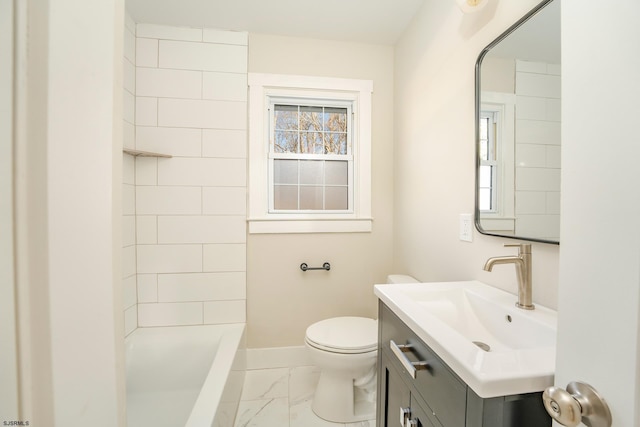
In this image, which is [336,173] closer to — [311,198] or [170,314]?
[311,198]

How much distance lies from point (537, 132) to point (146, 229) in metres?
2.20

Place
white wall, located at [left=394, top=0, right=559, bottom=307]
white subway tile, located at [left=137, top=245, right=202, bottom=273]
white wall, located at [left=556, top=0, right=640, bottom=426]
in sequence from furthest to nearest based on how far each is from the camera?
white subway tile, located at [left=137, top=245, right=202, bottom=273], white wall, located at [left=394, top=0, right=559, bottom=307], white wall, located at [left=556, top=0, right=640, bottom=426]

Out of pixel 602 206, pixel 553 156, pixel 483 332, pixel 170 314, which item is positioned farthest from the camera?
pixel 170 314

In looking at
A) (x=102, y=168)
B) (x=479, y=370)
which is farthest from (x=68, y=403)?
(x=479, y=370)

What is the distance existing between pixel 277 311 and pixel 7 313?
1807mm

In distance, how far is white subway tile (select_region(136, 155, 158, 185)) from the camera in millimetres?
1804

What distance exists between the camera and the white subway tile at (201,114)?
182cm

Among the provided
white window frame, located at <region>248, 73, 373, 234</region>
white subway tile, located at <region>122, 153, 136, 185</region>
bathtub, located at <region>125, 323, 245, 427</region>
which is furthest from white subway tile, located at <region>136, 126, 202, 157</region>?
bathtub, located at <region>125, 323, 245, 427</region>

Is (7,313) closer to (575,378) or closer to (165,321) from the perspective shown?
(575,378)

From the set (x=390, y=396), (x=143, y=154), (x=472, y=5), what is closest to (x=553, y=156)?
(x=472, y=5)

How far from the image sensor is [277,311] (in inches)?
78.2

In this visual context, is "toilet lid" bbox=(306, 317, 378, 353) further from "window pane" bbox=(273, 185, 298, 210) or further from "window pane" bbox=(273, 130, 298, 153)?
"window pane" bbox=(273, 130, 298, 153)

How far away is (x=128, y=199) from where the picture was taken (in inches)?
67.7

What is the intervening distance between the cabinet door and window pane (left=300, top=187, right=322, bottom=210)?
121 cm
